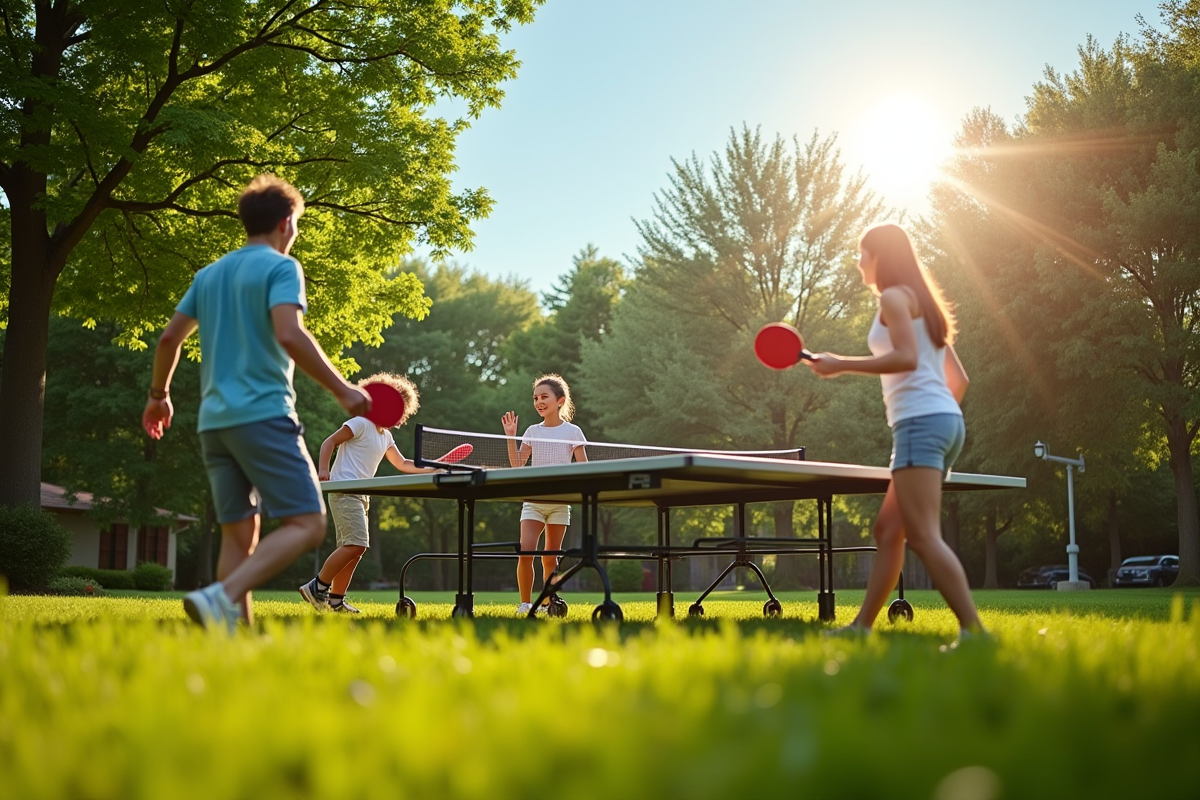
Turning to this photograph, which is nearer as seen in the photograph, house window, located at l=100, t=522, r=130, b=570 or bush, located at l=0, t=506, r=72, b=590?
bush, located at l=0, t=506, r=72, b=590

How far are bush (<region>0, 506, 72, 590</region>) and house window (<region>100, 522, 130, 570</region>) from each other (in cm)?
3483

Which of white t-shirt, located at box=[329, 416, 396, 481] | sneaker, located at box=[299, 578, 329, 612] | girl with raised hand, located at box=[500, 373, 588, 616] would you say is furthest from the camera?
girl with raised hand, located at box=[500, 373, 588, 616]

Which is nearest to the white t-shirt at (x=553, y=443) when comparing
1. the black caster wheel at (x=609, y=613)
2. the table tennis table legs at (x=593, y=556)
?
the table tennis table legs at (x=593, y=556)

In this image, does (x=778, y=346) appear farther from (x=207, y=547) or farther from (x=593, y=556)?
(x=207, y=547)

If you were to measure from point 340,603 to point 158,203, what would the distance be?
437 inches

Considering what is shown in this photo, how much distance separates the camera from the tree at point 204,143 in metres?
17.5

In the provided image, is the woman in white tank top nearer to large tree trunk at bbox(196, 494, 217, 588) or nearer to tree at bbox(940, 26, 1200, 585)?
tree at bbox(940, 26, 1200, 585)

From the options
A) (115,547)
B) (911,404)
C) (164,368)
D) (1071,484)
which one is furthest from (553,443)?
(115,547)

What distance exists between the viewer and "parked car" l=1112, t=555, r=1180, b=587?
4547 cm

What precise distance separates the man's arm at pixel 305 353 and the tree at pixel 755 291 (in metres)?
31.2

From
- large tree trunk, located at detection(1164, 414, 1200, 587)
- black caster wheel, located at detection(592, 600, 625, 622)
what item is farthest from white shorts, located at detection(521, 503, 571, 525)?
large tree trunk, located at detection(1164, 414, 1200, 587)

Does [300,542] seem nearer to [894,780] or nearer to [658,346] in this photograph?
A: [894,780]

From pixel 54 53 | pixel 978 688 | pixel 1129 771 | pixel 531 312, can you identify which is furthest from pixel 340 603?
pixel 531 312

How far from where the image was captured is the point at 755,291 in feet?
125
